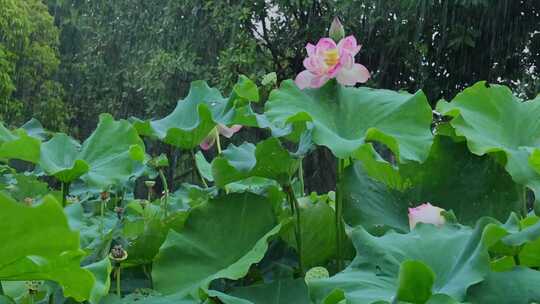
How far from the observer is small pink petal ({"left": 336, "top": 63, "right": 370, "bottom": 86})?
81 centimetres

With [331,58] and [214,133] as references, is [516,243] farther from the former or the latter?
[214,133]

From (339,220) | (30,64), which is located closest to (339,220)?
(339,220)

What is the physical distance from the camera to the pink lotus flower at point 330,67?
811mm

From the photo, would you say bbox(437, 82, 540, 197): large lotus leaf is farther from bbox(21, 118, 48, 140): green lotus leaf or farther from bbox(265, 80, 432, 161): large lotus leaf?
bbox(21, 118, 48, 140): green lotus leaf

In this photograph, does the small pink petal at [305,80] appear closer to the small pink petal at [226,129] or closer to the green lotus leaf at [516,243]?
the small pink petal at [226,129]

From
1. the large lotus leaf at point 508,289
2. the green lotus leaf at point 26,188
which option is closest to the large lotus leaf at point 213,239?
the large lotus leaf at point 508,289

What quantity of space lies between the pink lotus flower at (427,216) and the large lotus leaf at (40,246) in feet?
0.94

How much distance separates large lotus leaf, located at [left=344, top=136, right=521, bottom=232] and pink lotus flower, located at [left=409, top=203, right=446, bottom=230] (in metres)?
0.05

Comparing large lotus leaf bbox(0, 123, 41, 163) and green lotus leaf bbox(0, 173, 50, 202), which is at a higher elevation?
large lotus leaf bbox(0, 123, 41, 163)

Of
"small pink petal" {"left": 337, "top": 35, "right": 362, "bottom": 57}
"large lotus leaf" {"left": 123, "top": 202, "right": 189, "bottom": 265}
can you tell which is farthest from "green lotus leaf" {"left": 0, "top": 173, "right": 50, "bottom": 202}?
"small pink petal" {"left": 337, "top": 35, "right": 362, "bottom": 57}

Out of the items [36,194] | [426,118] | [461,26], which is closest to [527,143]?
[426,118]

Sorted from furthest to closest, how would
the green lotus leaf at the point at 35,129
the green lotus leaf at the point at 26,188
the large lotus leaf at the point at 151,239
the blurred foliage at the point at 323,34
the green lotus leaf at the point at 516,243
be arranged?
the blurred foliage at the point at 323,34
the green lotus leaf at the point at 26,188
the green lotus leaf at the point at 35,129
the large lotus leaf at the point at 151,239
the green lotus leaf at the point at 516,243

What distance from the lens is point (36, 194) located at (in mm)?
1382

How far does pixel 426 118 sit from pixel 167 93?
24.6ft
